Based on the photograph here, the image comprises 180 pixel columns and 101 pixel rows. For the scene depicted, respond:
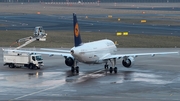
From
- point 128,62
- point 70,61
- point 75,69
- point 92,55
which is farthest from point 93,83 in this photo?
point 128,62

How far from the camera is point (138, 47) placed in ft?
320

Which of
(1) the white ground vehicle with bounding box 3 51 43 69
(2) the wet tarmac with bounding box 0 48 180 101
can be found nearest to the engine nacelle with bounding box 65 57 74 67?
(2) the wet tarmac with bounding box 0 48 180 101

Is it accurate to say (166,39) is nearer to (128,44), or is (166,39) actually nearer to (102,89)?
(128,44)

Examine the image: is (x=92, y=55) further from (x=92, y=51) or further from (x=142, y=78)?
(x=142, y=78)

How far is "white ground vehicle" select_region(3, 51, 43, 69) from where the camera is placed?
68.6 m

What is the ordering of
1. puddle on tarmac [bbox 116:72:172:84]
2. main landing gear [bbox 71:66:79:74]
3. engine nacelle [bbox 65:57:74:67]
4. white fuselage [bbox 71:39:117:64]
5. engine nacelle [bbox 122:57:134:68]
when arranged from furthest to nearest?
1. engine nacelle [bbox 65:57:74:67]
2. engine nacelle [bbox 122:57:134:68]
3. main landing gear [bbox 71:66:79:74]
4. white fuselage [bbox 71:39:117:64]
5. puddle on tarmac [bbox 116:72:172:84]

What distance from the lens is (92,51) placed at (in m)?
63.9

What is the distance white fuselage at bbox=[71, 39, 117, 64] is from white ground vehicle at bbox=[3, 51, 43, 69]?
863cm

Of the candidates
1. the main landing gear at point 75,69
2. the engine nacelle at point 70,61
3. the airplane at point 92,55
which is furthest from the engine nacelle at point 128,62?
the engine nacelle at point 70,61

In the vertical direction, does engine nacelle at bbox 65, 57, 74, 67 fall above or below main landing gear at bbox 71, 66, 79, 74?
above

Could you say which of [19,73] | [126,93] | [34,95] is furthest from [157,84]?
[19,73]

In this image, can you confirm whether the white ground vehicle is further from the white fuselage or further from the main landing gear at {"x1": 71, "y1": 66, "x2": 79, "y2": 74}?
the white fuselage

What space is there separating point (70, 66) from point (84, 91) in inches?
688

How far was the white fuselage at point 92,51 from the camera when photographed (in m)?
60.9
